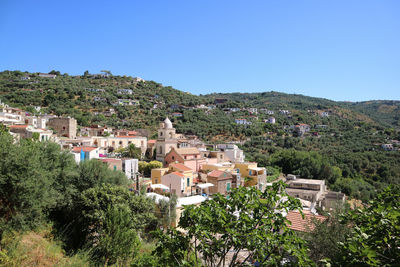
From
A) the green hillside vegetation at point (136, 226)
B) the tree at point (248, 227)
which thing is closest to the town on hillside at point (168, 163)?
the green hillside vegetation at point (136, 226)

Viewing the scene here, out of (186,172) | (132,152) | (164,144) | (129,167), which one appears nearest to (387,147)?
(164,144)

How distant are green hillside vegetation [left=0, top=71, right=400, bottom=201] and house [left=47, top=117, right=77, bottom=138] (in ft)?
46.2

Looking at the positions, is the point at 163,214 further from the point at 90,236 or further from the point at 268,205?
the point at 268,205

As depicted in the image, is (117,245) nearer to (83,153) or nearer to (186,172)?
(83,153)

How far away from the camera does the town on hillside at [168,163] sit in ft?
75.5

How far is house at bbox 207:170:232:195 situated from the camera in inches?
1008

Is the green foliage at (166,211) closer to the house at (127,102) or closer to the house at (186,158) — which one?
the house at (186,158)

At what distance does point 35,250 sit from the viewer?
6965 millimetres

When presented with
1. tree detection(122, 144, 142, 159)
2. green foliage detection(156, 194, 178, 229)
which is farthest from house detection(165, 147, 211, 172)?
green foliage detection(156, 194, 178, 229)

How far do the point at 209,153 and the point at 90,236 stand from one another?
84.7 ft

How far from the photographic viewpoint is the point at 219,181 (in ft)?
Result: 84.4

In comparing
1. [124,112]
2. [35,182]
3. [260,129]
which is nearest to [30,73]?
[124,112]

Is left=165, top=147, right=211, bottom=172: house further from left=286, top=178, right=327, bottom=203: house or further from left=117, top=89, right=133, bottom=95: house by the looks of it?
left=117, top=89, right=133, bottom=95: house

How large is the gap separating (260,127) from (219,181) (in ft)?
165
